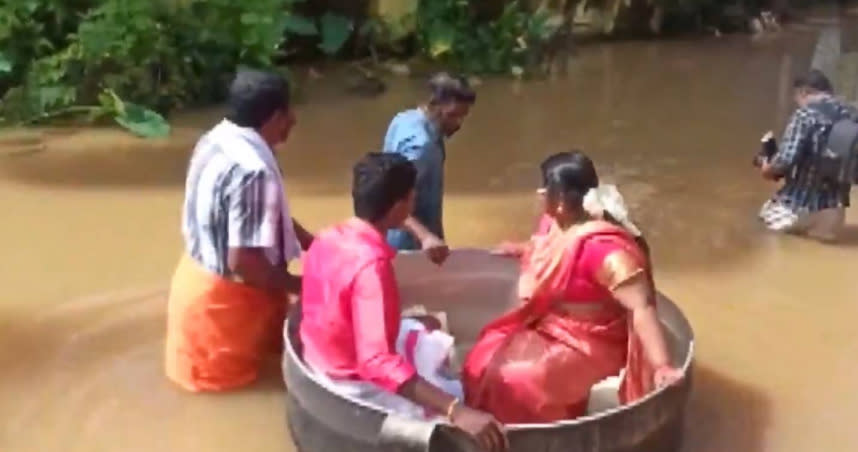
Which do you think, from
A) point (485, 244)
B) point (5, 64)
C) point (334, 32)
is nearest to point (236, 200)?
point (485, 244)

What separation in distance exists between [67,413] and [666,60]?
26.7 feet

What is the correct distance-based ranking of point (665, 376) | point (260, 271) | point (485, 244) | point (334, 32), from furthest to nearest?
point (334, 32), point (485, 244), point (260, 271), point (665, 376)

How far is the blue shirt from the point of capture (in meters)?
5.06

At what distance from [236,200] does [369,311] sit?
3.02 feet

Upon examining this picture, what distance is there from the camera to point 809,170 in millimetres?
6836

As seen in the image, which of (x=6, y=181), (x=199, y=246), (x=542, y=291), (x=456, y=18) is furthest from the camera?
(x=456, y=18)

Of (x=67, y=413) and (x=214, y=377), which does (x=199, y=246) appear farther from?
(x=67, y=413)

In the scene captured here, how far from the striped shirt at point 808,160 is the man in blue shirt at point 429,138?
2387 millimetres

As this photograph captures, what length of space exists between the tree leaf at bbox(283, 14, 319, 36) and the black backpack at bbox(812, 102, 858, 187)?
17.6ft

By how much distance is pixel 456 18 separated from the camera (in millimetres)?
11414

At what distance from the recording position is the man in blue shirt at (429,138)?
506cm

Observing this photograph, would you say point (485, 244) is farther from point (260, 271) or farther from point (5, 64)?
point (5, 64)

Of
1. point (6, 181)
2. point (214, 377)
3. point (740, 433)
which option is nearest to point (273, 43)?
point (6, 181)

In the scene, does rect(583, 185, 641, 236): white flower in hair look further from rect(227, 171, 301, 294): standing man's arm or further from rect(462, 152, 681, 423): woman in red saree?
rect(227, 171, 301, 294): standing man's arm
